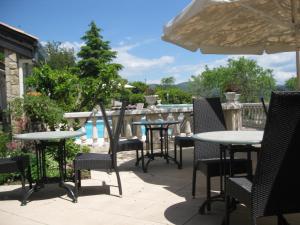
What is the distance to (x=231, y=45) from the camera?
7.68m

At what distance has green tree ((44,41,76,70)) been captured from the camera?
33312 millimetres

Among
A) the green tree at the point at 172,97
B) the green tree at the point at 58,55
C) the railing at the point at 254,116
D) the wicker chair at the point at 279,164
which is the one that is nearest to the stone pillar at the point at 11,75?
the wicker chair at the point at 279,164

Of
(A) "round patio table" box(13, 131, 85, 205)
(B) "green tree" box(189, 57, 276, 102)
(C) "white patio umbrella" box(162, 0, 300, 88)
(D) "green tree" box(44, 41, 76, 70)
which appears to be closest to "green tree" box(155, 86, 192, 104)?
(B) "green tree" box(189, 57, 276, 102)

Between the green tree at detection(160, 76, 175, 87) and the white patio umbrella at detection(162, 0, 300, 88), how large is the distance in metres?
39.3

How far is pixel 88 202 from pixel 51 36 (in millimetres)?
34762

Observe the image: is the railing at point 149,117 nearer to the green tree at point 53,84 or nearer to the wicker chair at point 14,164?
the green tree at point 53,84

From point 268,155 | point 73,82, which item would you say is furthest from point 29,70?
point 268,155

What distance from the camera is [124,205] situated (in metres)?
3.99

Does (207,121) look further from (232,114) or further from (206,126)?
(232,114)

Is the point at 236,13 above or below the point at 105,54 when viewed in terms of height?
below

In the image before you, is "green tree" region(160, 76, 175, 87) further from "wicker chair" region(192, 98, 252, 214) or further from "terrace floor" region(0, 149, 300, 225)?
"wicker chair" region(192, 98, 252, 214)

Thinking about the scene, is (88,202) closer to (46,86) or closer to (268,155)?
(268,155)

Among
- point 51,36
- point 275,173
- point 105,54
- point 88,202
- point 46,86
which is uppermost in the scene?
point 51,36

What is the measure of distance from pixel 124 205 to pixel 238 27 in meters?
4.37
